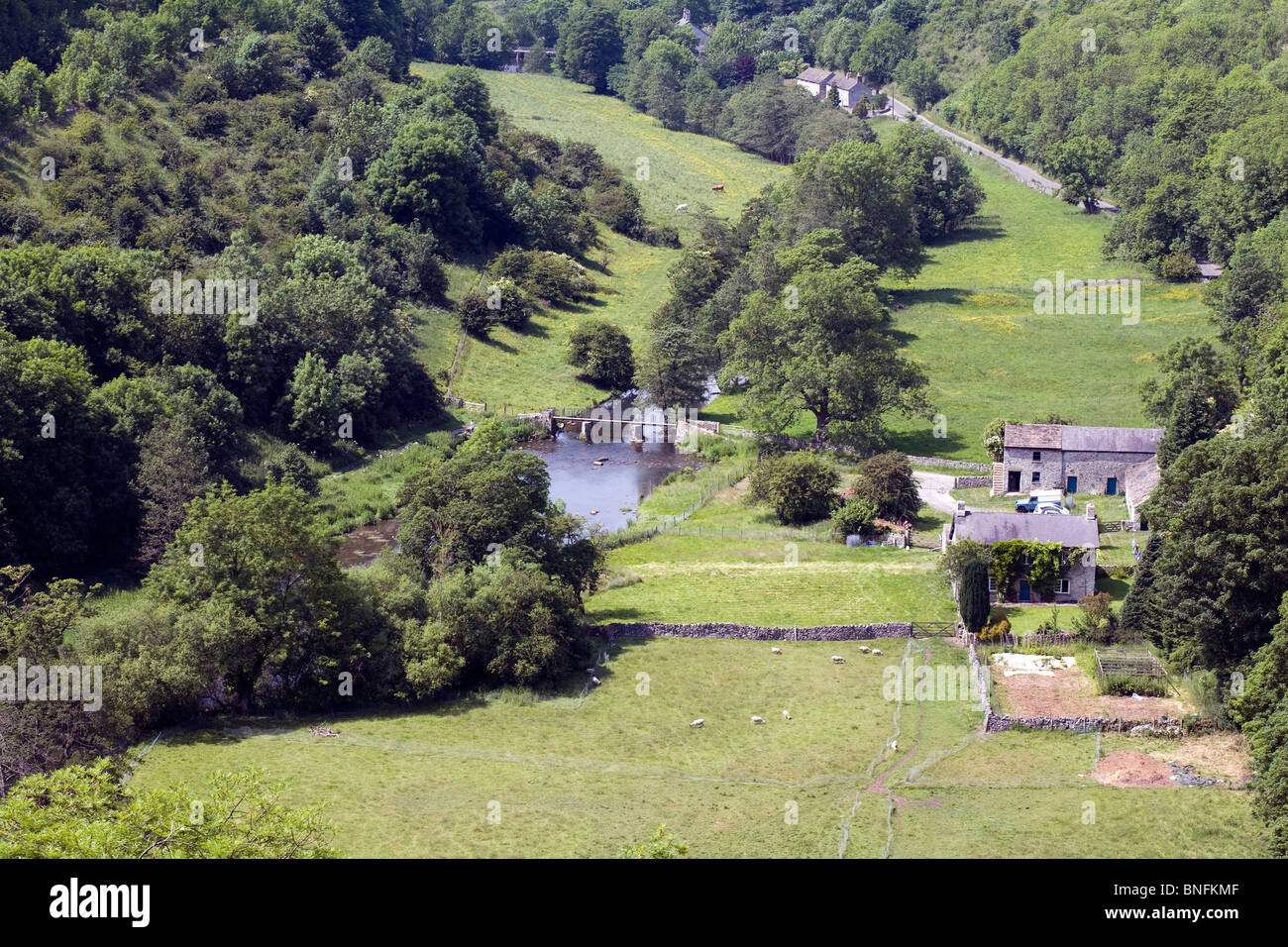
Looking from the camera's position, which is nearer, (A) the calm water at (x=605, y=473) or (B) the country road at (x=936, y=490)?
(B) the country road at (x=936, y=490)

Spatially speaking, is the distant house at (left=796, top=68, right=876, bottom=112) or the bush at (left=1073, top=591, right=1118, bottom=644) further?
the distant house at (left=796, top=68, right=876, bottom=112)

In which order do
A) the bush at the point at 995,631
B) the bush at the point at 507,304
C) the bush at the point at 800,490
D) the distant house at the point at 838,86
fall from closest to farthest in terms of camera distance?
the bush at the point at 995,631 → the bush at the point at 800,490 → the bush at the point at 507,304 → the distant house at the point at 838,86

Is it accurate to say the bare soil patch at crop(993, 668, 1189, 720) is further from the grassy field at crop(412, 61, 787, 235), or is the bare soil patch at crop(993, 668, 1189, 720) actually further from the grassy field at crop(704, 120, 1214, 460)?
the grassy field at crop(412, 61, 787, 235)

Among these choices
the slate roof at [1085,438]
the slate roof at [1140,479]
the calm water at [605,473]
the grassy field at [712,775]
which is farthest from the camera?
the calm water at [605,473]

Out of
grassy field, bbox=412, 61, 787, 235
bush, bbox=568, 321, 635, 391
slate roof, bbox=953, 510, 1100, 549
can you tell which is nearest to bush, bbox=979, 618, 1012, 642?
slate roof, bbox=953, 510, 1100, 549

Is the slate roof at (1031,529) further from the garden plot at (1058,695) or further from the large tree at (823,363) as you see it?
the large tree at (823,363)

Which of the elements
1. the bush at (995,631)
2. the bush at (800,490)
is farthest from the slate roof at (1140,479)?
the bush at (800,490)

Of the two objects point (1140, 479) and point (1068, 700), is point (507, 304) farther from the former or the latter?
point (1068, 700)
